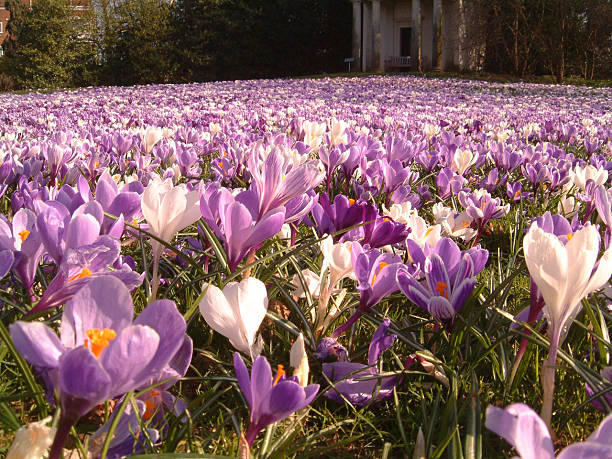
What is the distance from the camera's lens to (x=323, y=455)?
1.07 meters

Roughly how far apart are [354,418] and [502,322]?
425 mm

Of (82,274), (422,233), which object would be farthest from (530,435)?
(422,233)

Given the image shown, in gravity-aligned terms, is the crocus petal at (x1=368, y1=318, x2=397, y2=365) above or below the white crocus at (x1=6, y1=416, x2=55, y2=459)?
below

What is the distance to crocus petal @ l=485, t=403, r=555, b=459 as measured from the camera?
54 cm

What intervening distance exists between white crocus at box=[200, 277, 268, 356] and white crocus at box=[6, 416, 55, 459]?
35 centimetres

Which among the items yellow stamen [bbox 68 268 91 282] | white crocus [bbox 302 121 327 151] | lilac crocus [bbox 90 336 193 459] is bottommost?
lilac crocus [bbox 90 336 193 459]

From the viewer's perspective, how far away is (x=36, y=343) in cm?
61

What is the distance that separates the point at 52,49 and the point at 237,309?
34.7m

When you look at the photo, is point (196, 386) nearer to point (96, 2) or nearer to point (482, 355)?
point (482, 355)

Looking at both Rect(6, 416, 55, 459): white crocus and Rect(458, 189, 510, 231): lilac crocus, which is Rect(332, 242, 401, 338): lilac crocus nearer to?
Rect(6, 416, 55, 459): white crocus

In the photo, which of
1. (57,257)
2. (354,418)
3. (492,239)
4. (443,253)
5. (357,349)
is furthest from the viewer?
(492,239)

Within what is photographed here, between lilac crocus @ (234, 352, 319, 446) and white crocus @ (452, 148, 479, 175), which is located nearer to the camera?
lilac crocus @ (234, 352, 319, 446)

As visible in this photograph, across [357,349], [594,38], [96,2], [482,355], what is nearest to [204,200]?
[357,349]

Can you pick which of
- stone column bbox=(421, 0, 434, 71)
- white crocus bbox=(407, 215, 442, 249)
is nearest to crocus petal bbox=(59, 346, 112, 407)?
white crocus bbox=(407, 215, 442, 249)
